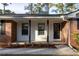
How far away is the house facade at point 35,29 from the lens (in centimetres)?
2183

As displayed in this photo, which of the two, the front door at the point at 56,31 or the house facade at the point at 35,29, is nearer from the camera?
the house facade at the point at 35,29

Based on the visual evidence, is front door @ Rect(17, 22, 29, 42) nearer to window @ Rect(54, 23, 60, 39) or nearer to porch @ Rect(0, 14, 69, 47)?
porch @ Rect(0, 14, 69, 47)

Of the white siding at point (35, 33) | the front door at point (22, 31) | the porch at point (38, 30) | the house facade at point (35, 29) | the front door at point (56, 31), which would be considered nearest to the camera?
the house facade at point (35, 29)

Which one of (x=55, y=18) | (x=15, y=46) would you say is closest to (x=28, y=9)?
(x=55, y=18)

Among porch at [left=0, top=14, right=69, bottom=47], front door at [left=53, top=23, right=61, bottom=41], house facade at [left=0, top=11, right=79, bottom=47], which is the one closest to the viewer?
house facade at [left=0, top=11, right=79, bottom=47]

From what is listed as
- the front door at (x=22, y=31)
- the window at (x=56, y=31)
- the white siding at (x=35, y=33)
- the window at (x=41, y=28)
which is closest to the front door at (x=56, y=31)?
the window at (x=56, y=31)

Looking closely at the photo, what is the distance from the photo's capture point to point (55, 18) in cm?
2202

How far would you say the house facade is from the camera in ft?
71.6

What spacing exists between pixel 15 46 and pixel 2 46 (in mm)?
1063

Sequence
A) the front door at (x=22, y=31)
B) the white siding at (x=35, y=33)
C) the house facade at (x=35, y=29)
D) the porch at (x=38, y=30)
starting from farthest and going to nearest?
the front door at (x=22, y=31), the white siding at (x=35, y=33), the porch at (x=38, y=30), the house facade at (x=35, y=29)

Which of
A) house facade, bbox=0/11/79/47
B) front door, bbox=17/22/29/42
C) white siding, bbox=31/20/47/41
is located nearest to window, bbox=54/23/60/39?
house facade, bbox=0/11/79/47

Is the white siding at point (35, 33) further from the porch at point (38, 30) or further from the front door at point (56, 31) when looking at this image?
the front door at point (56, 31)

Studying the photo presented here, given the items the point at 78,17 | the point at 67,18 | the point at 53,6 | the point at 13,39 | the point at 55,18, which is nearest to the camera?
the point at 78,17

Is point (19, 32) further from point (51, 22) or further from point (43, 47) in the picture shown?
point (43, 47)
